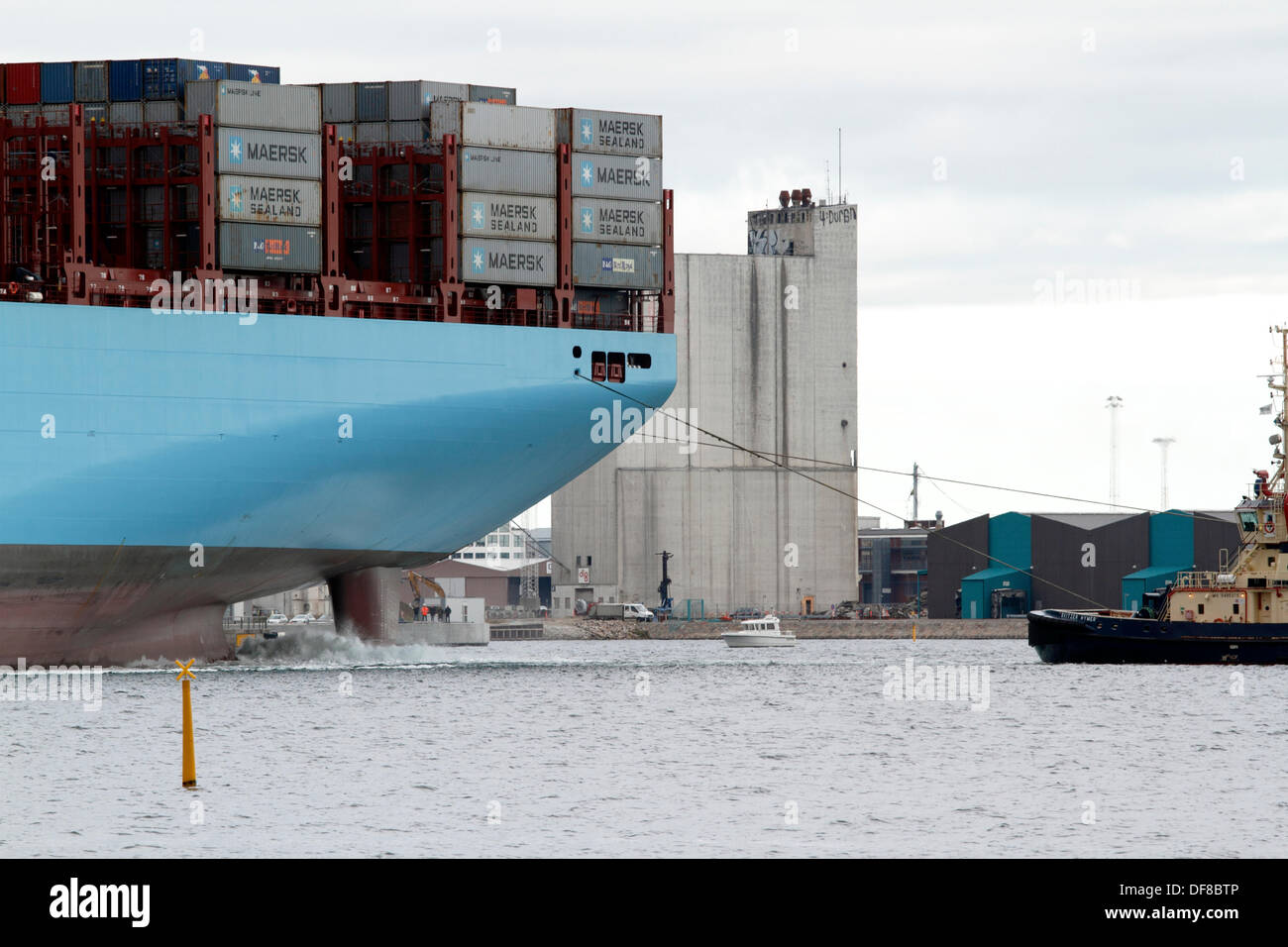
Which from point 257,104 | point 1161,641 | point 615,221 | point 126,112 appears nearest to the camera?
point 257,104

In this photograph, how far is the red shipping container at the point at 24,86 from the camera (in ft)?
156

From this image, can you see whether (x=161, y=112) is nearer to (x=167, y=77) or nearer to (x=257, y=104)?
(x=167, y=77)

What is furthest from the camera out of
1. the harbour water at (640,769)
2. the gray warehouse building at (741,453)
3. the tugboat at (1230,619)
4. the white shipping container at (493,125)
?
the gray warehouse building at (741,453)

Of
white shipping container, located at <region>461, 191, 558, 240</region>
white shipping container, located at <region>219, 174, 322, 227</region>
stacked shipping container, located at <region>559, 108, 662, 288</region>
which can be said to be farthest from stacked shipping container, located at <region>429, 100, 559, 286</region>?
white shipping container, located at <region>219, 174, 322, 227</region>

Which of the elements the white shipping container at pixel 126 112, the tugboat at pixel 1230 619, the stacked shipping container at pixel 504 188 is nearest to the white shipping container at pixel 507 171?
the stacked shipping container at pixel 504 188

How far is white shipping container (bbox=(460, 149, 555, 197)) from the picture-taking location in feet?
160

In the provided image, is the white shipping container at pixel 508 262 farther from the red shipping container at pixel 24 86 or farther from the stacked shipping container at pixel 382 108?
the red shipping container at pixel 24 86

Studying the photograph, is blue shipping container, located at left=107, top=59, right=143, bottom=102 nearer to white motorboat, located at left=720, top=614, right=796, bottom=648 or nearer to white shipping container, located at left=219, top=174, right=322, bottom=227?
white shipping container, located at left=219, top=174, right=322, bottom=227

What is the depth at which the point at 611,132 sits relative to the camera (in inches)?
2002

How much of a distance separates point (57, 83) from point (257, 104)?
19.3ft

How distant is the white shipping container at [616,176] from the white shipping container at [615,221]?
23 cm

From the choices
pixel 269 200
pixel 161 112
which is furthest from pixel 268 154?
pixel 161 112

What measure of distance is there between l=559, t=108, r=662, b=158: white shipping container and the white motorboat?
1878 inches
